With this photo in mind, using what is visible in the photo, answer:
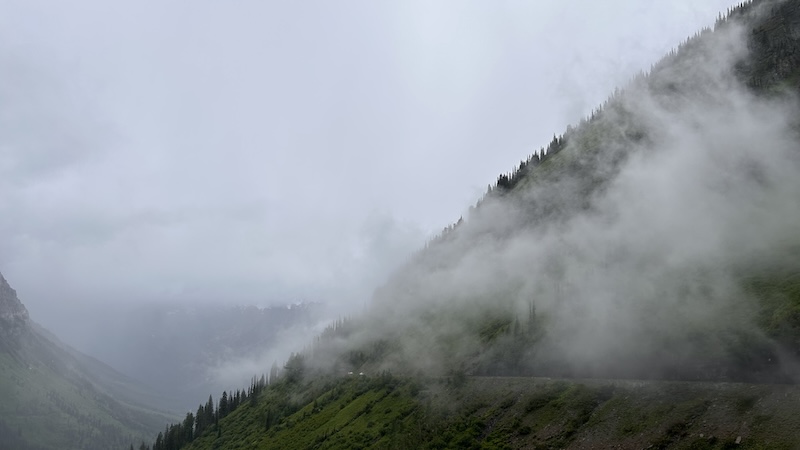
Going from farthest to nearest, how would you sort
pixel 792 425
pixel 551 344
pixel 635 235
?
pixel 635 235 < pixel 551 344 < pixel 792 425

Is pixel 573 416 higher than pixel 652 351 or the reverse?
the reverse

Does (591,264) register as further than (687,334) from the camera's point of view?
Yes

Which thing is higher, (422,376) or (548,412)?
(422,376)

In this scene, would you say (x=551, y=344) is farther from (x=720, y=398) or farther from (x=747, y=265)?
(x=720, y=398)

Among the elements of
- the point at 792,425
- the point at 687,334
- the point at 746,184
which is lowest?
the point at 792,425

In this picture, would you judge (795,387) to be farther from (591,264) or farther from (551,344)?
(591,264)

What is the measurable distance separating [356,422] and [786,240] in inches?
4980

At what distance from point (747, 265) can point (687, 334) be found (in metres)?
30.8

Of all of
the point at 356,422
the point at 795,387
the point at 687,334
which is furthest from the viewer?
the point at 356,422

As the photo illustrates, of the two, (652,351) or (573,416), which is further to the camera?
(652,351)

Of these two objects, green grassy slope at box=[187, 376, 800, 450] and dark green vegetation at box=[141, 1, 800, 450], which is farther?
dark green vegetation at box=[141, 1, 800, 450]

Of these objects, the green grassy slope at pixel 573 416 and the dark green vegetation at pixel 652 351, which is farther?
the dark green vegetation at pixel 652 351

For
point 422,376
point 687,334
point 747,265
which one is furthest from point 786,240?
point 422,376

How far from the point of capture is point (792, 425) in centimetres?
7175
